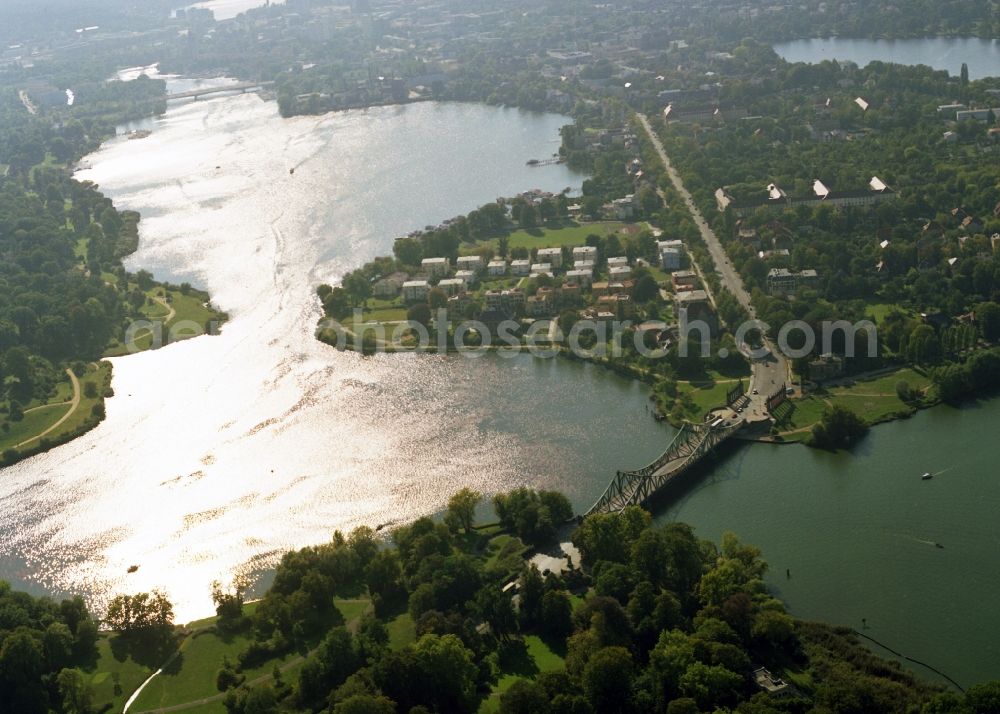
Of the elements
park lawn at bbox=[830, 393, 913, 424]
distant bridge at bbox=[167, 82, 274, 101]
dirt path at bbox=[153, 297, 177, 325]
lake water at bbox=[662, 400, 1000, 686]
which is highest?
distant bridge at bbox=[167, 82, 274, 101]

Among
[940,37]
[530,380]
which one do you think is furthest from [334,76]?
[530,380]

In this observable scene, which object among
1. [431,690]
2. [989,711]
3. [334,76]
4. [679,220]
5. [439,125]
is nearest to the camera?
[989,711]

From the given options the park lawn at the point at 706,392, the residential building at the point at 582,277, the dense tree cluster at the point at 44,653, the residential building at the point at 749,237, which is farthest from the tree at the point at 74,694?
the residential building at the point at 749,237

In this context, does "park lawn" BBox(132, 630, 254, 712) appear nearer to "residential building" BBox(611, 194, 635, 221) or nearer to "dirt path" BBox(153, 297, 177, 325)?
"dirt path" BBox(153, 297, 177, 325)

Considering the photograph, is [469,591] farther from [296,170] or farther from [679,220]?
[296,170]

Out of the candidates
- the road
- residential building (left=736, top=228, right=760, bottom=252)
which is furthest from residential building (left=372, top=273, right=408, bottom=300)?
residential building (left=736, top=228, right=760, bottom=252)

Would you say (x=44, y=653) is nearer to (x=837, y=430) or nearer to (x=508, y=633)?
(x=508, y=633)

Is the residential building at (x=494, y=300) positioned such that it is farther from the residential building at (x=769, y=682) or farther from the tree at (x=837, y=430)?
the residential building at (x=769, y=682)

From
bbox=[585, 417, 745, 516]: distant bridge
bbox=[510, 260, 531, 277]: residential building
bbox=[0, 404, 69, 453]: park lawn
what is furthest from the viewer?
bbox=[510, 260, 531, 277]: residential building
